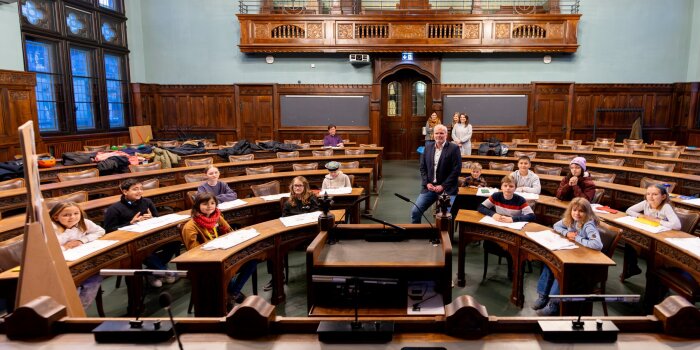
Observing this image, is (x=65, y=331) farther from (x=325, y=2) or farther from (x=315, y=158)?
(x=325, y=2)

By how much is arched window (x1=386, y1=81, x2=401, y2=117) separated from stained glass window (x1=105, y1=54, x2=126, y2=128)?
8722mm

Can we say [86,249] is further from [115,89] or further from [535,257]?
[115,89]

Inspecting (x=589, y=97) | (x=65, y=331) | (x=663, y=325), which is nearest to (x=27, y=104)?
(x=65, y=331)

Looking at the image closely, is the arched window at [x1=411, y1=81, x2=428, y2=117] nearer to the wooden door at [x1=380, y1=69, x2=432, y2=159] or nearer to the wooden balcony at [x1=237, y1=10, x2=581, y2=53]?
the wooden door at [x1=380, y1=69, x2=432, y2=159]

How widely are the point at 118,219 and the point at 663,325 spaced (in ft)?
16.3

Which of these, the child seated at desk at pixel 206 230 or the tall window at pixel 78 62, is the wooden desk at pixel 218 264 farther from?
the tall window at pixel 78 62

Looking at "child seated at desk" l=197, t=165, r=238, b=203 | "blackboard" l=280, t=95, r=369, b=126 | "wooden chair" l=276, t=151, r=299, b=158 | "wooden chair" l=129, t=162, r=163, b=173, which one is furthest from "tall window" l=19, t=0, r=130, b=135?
"child seated at desk" l=197, t=165, r=238, b=203

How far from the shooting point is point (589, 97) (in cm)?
1434

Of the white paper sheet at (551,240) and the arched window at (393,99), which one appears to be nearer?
the white paper sheet at (551,240)

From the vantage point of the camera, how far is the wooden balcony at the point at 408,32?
13633mm

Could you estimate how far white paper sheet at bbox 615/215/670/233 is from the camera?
4.37 m

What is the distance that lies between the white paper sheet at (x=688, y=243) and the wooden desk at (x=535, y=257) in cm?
83

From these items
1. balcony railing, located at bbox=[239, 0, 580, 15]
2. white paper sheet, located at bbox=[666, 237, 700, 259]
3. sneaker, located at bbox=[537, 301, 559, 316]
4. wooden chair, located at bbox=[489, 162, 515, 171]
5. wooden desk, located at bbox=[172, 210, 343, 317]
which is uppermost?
balcony railing, located at bbox=[239, 0, 580, 15]

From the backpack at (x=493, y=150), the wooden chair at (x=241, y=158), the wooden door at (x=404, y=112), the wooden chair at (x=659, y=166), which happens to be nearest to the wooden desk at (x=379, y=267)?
the wooden chair at (x=241, y=158)
